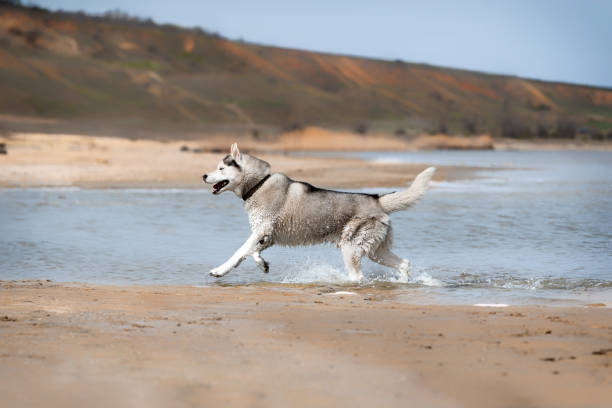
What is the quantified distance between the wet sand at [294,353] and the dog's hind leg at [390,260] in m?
1.94

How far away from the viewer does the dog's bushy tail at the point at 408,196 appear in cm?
906

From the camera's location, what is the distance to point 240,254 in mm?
9023

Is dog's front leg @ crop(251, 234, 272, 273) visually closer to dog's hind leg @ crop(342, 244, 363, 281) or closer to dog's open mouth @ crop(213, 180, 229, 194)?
dog's open mouth @ crop(213, 180, 229, 194)

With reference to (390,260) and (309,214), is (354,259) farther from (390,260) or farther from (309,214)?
(309,214)

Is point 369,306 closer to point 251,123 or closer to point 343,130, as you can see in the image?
point 251,123

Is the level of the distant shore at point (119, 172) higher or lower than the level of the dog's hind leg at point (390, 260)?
higher

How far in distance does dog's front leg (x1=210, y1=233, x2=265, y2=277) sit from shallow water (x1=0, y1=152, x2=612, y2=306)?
0.17 metres

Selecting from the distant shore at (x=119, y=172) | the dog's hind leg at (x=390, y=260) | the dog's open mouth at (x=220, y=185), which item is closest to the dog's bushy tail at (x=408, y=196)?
the dog's hind leg at (x=390, y=260)

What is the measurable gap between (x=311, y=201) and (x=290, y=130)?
75994 mm

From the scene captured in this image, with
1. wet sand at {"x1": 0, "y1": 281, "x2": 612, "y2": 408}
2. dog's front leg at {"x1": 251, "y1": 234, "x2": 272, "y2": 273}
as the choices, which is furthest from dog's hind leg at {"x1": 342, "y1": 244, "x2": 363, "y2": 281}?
wet sand at {"x1": 0, "y1": 281, "x2": 612, "y2": 408}

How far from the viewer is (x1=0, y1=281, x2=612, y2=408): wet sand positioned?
4.05 metres

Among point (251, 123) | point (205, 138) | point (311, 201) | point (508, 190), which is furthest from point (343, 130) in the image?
point (311, 201)

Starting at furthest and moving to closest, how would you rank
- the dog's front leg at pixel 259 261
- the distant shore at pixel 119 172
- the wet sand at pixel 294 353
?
the distant shore at pixel 119 172 < the dog's front leg at pixel 259 261 < the wet sand at pixel 294 353

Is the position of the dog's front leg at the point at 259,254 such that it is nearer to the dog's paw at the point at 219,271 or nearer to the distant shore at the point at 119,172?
the dog's paw at the point at 219,271
